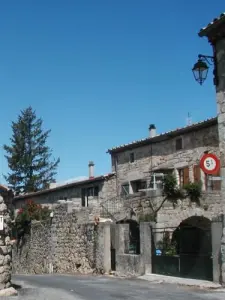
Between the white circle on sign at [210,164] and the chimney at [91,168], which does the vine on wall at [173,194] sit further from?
the chimney at [91,168]

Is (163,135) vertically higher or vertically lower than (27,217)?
higher

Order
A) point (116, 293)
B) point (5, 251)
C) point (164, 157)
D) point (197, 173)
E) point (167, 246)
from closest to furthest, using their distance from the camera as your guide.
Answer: point (5, 251) → point (116, 293) → point (167, 246) → point (197, 173) → point (164, 157)

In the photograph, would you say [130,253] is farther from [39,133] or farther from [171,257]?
[39,133]

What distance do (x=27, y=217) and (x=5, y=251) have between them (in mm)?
19963

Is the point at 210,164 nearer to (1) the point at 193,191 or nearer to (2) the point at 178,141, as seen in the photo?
(1) the point at 193,191

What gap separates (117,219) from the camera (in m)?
25.6

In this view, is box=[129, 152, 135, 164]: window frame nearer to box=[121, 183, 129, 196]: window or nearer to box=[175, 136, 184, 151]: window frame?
box=[121, 183, 129, 196]: window

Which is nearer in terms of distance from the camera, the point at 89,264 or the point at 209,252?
the point at 209,252

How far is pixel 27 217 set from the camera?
32250 mm

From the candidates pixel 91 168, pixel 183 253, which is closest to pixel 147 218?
pixel 183 253

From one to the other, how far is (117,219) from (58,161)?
96.3 ft

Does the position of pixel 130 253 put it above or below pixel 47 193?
below

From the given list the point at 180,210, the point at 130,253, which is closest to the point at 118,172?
the point at 180,210

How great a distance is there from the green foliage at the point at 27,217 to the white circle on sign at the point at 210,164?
49.7 ft
